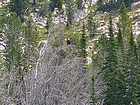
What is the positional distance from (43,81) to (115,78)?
38.6 metres

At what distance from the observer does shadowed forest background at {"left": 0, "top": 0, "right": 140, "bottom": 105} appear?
14984 millimetres

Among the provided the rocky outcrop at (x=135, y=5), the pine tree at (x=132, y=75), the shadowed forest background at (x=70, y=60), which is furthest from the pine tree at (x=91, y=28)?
the pine tree at (x=132, y=75)

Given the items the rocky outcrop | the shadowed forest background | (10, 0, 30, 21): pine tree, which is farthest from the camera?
the rocky outcrop

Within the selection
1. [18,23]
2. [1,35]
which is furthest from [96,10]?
[18,23]

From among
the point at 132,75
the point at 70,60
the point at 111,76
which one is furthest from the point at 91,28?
the point at 70,60

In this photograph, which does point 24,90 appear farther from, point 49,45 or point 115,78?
point 115,78

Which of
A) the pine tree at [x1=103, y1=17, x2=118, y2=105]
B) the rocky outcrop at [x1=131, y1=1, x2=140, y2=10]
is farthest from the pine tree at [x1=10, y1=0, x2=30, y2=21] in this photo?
the pine tree at [x1=103, y1=17, x2=118, y2=105]

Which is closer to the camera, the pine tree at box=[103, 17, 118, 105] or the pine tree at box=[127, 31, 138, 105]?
the pine tree at box=[127, 31, 138, 105]

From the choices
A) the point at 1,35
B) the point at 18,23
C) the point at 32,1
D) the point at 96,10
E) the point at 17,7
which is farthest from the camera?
the point at 32,1

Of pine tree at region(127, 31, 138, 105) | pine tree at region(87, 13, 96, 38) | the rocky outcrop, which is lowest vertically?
pine tree at region(127, 31, 138, 105)

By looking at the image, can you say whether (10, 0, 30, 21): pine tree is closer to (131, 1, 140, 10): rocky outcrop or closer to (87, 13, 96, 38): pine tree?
(87, 13, 96, 38): pine tree

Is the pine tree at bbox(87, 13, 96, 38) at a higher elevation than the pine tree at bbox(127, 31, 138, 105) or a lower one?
higher

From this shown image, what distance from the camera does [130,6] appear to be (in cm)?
12744

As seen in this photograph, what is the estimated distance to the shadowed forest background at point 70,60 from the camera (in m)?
15.0
